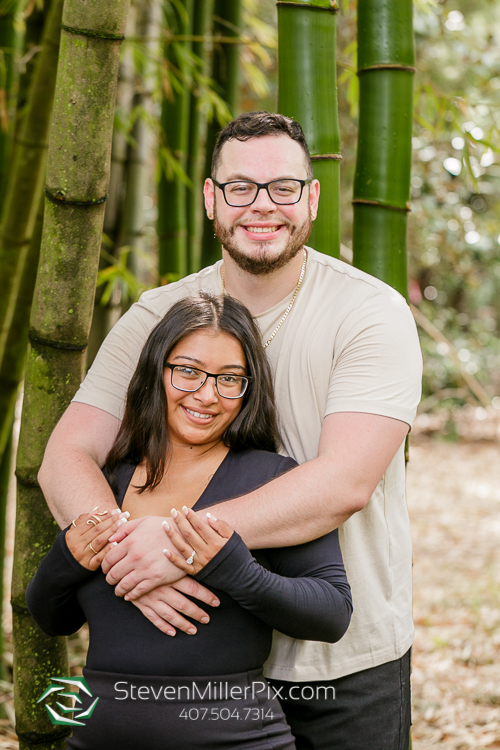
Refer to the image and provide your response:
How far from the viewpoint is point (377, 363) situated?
4.11 ft

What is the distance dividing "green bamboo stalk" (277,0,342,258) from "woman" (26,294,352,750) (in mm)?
416

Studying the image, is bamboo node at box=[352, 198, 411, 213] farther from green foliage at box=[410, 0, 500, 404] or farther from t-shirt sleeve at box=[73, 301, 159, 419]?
green foliage at box=[410, 0, 500, 404]

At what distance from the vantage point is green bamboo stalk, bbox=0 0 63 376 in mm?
1720

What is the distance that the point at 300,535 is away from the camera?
46.1 inches

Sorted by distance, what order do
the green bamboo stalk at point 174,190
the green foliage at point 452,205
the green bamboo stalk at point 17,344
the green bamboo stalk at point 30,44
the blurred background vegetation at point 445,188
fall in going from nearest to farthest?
the green bamboo stalk at point 17,344
the green bamboo stalk at point 30,44
the green bamboo stalk at point 174,190
the blurred background vegetation at point 445,188
the green foliage at point 452,205

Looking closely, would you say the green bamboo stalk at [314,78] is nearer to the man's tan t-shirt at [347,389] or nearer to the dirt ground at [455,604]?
the man's tan t-shirt at [347,389]

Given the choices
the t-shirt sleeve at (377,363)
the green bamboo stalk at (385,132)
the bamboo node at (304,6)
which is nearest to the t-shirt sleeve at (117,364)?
the t-shirt sleeve at (377,363)

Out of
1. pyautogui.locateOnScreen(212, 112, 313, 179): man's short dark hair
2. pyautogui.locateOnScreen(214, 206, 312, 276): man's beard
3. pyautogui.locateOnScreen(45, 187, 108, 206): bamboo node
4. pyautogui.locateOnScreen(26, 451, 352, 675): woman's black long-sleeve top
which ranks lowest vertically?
pyautogui.locateOnScreen(26, 451, 352, 675): woman's black long-sleeve top

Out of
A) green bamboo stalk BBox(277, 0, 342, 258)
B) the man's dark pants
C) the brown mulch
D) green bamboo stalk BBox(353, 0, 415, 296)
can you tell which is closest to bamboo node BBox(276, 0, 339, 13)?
green bamboo stalk BBox(277, 0, 342, 258)

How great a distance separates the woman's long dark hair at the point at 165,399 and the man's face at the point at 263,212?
0.33 feet

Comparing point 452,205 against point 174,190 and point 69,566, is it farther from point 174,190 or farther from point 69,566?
point 69,566

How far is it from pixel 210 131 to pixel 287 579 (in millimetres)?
1909

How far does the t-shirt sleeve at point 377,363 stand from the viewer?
123 centimetres

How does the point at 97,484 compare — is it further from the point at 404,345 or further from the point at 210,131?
the point at 210,131
